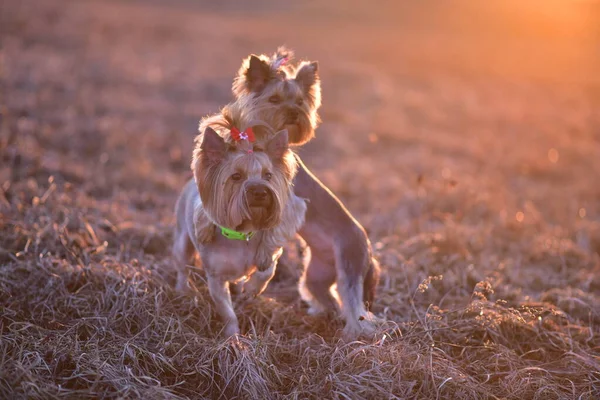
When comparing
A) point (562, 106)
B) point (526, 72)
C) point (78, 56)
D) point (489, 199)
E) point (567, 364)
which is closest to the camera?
point (567, 364)

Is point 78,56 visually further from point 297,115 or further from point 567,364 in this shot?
point 567,364

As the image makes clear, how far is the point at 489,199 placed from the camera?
8.80 meters

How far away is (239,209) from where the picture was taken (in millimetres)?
3938

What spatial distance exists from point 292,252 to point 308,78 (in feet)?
7.17

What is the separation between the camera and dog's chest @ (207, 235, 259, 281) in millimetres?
4395

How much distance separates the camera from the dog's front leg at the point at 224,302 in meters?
4.51

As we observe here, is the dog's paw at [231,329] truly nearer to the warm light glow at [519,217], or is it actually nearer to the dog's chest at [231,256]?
the dog's chest at [231,256]

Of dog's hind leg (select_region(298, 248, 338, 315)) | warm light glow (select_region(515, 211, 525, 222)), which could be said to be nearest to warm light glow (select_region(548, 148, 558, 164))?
warm light glow (select_region(515, 211, 525, 222))

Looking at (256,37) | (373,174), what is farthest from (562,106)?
(256,37)

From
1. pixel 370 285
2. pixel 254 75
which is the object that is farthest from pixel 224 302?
pixel 254 75

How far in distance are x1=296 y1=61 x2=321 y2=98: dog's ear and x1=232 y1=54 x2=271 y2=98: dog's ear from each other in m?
0.32

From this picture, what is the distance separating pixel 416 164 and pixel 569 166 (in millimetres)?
3337

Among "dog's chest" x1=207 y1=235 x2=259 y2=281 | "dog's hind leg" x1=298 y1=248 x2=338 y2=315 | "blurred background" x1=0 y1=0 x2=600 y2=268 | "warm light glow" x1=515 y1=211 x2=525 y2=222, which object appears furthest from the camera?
"blurred background" x1=0 y1=0 x2=600 y2=268

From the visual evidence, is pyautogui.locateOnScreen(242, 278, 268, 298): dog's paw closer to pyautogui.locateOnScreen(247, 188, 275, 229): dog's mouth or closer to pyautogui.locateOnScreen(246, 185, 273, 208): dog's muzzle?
pyautogui.locateOnScreen(247, 188, 275, 229): dog's mouth
